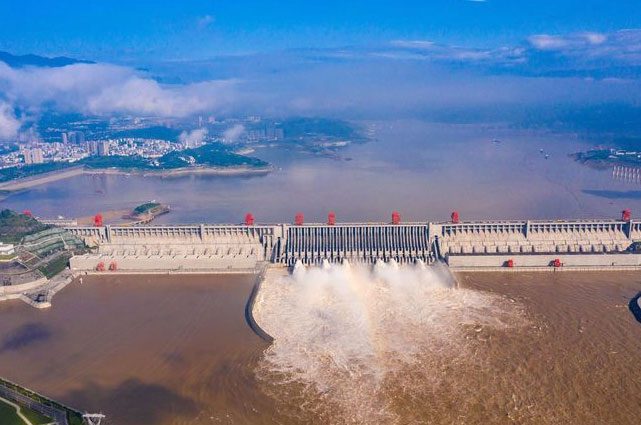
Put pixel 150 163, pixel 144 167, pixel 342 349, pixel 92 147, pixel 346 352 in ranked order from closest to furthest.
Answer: pixel 346 352 → pixel 342 349 → pixel 144 167 → pixel 150 163 → pixel 92 147

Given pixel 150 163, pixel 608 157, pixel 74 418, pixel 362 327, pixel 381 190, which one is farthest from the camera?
pixel 150 163

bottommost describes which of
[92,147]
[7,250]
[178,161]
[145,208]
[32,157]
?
[145,208]

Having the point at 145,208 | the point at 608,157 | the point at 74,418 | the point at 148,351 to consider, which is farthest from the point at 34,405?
the point at 608,157

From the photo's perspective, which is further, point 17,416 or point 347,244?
point 347,244

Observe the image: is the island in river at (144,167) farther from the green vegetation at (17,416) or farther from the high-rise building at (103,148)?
the green vegetation at (17,416)

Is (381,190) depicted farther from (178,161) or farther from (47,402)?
(47,402)

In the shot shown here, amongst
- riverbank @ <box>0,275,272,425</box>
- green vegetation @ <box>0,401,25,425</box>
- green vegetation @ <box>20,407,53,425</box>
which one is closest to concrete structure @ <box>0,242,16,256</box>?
riverbank @ <box>0,275,272,425</box>
